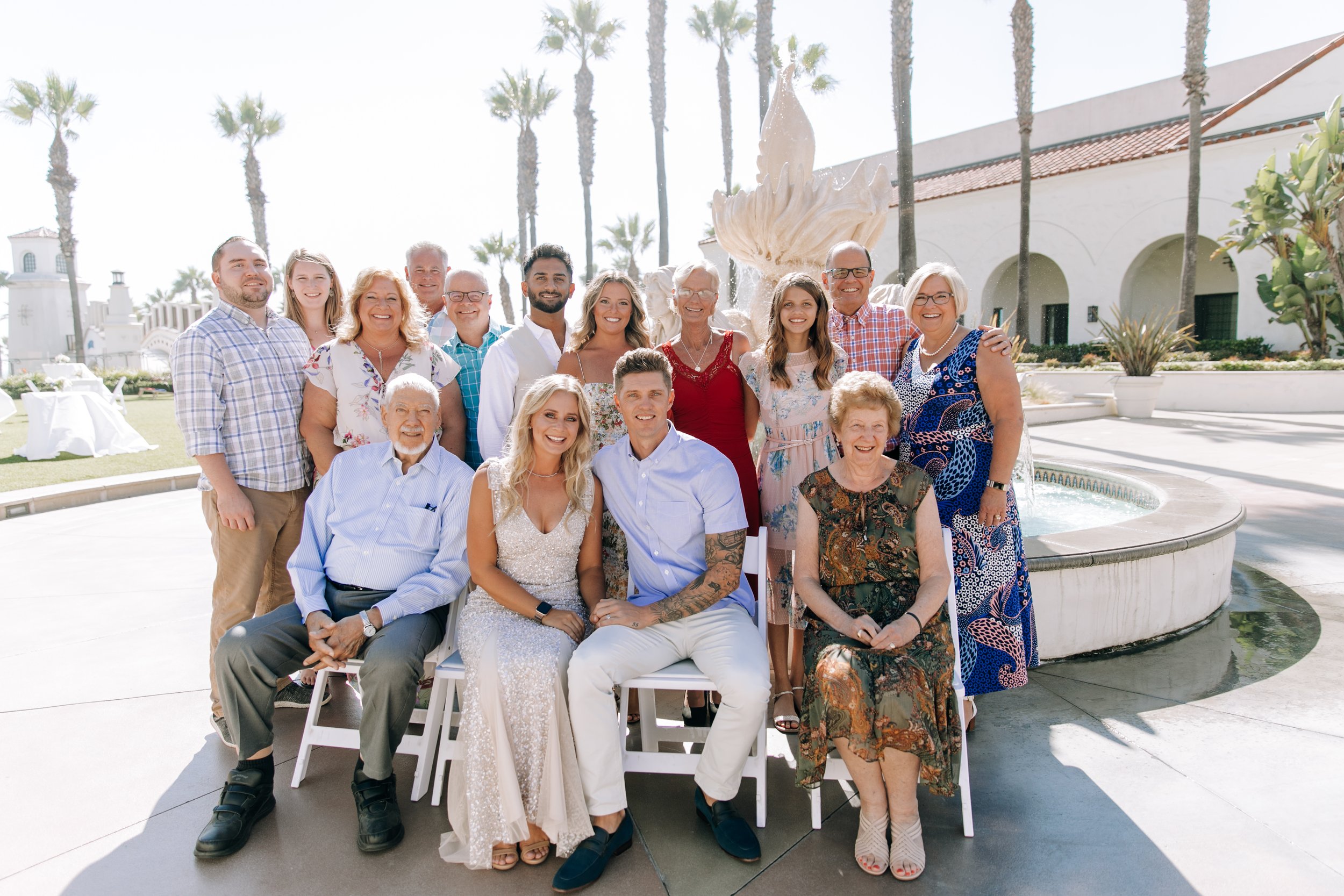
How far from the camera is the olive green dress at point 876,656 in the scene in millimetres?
2549

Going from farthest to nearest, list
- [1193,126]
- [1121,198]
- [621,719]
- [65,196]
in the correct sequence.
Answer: [65,196]
[1121,198]
[1193,126]
[621,719]

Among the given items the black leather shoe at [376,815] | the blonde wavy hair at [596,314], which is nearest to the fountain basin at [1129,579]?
the blonde wavy hair at [596,314]

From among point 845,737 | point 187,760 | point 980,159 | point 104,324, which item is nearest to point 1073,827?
point 845,737

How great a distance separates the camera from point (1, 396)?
61.4 feet

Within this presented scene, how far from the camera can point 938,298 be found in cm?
314

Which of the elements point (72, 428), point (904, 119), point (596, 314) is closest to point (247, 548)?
point (596, 314)

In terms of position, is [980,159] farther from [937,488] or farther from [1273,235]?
[937,488]

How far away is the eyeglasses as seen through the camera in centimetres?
313

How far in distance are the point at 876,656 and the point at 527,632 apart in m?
1.23

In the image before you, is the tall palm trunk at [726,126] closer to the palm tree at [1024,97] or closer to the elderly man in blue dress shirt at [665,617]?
the palm tree at [1024,97]

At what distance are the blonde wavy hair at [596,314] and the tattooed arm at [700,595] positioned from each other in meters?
1.04

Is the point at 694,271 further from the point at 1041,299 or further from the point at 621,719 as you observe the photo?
the point at 1041,299

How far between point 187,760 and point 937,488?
335 cm

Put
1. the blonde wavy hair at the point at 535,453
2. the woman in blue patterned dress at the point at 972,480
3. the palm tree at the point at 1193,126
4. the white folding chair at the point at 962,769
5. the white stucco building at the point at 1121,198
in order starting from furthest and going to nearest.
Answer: the white stucco building at the point at 1121,198
the palm tree at the point at 1193,126
the woman in blue patterned dress at the point at 972,480
the blonde wavy hair at the point at 535,453
the white folding chair at the point at 962,769
